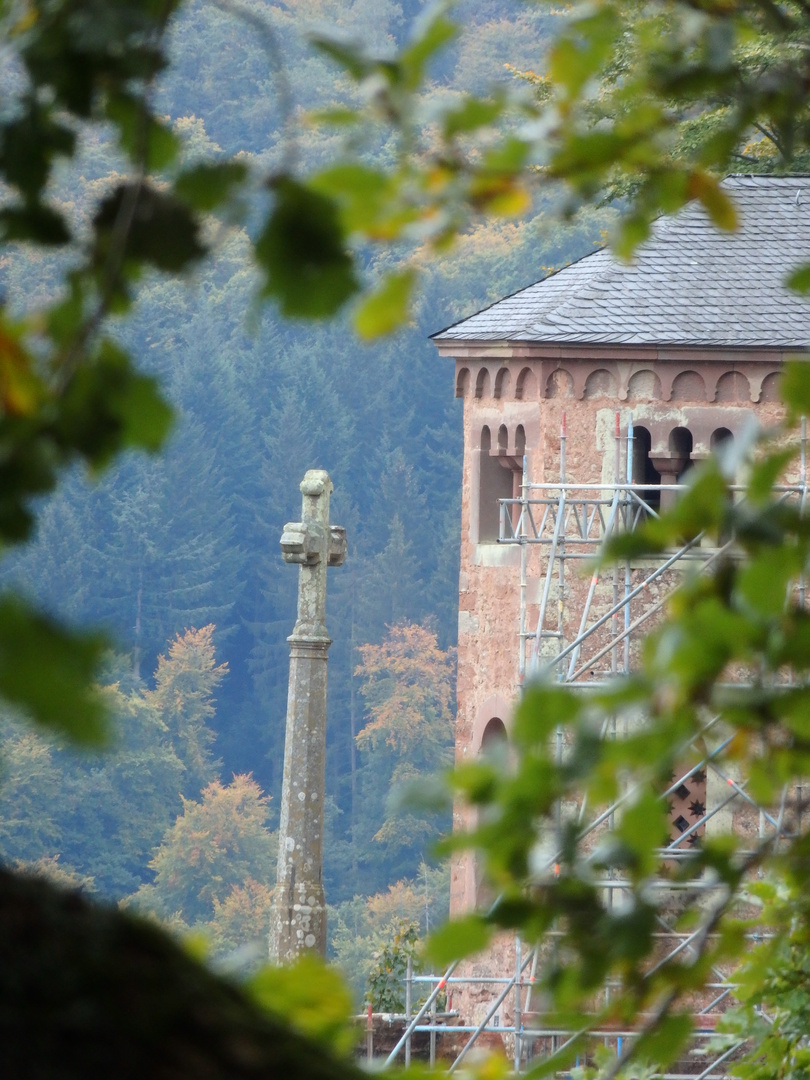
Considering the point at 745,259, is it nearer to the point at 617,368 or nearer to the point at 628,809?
the point at 617,368

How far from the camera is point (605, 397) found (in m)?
11.3

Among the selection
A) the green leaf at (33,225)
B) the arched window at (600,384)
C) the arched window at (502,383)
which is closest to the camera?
the green leaf at (33,225)

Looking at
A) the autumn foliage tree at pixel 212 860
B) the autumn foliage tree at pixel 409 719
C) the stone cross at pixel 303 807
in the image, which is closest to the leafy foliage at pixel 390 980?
the stone cross at pixel 303 807

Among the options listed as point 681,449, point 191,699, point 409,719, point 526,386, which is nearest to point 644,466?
point 681,449

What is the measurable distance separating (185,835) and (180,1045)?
42202 mm

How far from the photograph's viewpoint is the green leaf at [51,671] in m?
0.81

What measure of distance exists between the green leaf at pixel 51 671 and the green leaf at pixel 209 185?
38 centimetres

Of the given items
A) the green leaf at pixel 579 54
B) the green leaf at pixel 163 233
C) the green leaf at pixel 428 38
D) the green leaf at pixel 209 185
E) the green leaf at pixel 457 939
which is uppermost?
the green leaf at pixel 579 54

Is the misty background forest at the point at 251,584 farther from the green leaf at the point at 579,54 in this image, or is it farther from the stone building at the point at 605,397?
the green leaf at the point at 579,54

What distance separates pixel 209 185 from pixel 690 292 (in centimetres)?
1084

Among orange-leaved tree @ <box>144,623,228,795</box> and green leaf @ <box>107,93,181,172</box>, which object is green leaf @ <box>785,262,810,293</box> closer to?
green leaf @ <box>107,93,181,172</box>

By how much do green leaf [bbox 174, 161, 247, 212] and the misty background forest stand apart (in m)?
38.3

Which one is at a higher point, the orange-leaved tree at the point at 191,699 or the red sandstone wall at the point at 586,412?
the red sandstone wall at the point at 586,412

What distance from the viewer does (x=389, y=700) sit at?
151ft
